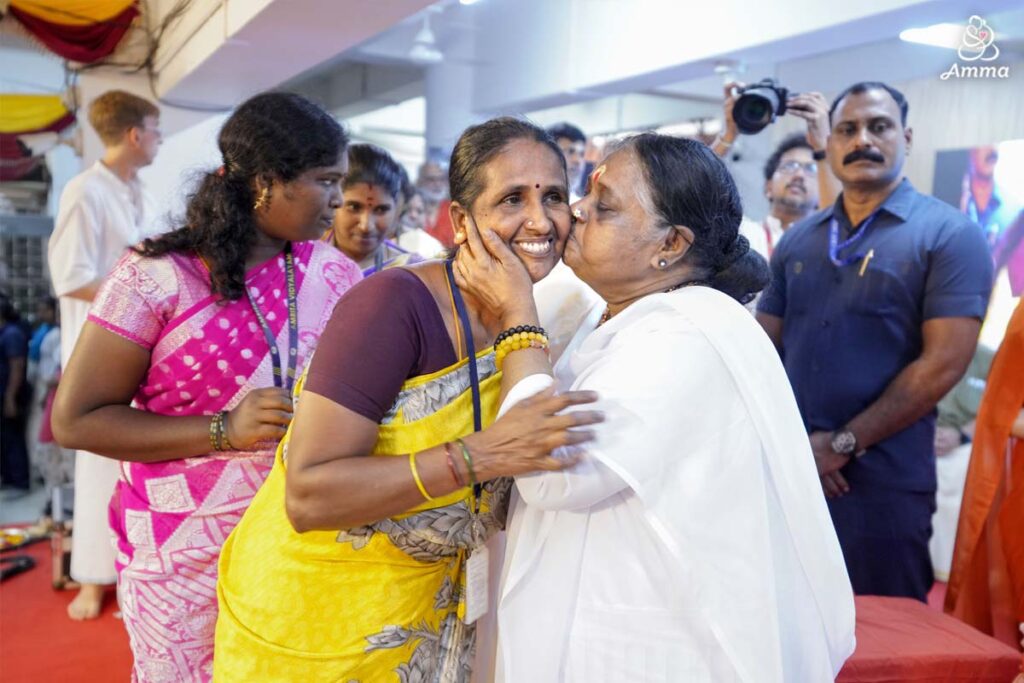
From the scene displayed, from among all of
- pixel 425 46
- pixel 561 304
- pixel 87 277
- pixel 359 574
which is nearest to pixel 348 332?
pixel 359 574

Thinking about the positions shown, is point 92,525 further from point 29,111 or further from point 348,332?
point 29,111

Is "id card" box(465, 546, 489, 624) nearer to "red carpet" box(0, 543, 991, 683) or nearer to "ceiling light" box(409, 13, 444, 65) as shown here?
"red carpet" box(0, 543, 991, 683)

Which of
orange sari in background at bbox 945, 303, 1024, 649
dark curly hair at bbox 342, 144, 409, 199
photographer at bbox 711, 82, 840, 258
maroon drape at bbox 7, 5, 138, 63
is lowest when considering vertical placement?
orange sari in background at bbox 945, 303, 1024, 649

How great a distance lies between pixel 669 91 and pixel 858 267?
15.8 ft

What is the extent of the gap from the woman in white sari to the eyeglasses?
10.6 ft

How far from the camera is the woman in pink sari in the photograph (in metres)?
1.66

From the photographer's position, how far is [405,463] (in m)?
1.28

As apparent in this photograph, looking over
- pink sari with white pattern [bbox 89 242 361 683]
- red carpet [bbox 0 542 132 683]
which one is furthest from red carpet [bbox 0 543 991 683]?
pink sari with white pattern [bbox 89 242 361 683]

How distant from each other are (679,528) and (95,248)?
3.27 m

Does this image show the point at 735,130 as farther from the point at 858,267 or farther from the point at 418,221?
the point at 418,221

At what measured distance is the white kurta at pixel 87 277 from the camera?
371cm

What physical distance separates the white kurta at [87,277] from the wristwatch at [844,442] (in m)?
2.85

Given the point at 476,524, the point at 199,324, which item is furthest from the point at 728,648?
the point at 199,324

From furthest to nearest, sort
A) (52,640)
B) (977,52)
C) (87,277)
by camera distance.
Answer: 1. (977,52)
2. (87,277)
3. (52,640)
